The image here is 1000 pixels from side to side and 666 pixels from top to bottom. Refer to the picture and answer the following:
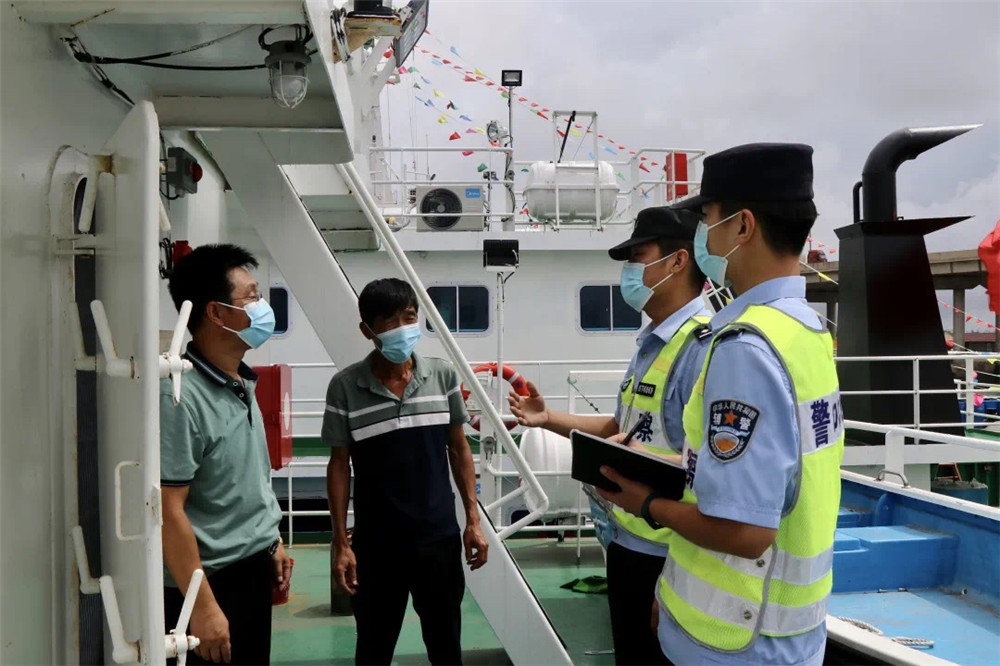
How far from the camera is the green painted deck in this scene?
3863mm

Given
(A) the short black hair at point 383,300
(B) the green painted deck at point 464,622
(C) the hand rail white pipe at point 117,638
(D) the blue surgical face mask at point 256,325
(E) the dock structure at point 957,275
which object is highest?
(E) the dock structure at point 957,275

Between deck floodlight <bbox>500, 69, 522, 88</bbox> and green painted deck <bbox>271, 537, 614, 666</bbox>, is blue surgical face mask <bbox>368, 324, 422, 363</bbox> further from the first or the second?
deck floodlight <bbox>500, 69, 522, 88</bbox>

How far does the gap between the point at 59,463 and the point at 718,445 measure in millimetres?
1497

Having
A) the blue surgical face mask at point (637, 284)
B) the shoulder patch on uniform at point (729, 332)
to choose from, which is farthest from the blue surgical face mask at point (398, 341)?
the shoulder patch on uniform at point (729, 332)

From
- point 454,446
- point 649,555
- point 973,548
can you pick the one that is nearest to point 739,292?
point 649,555

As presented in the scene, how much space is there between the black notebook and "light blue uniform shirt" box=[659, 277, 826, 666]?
199 mm

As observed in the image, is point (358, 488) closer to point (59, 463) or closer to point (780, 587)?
point (59, 463)

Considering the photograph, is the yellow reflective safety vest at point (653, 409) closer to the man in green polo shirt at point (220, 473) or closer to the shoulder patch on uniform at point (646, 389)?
the shoulder patch on uniform at point (646, 389)

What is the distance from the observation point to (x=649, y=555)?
247cm

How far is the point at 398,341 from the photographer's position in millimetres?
2783

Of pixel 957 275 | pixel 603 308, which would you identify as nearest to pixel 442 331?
pixel 603 308

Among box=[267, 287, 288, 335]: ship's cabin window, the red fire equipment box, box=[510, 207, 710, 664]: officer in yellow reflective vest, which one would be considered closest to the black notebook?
box=[510, 207, 710, 664]: officer in yellow reflective vest

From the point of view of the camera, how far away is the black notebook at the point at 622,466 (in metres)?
1.76

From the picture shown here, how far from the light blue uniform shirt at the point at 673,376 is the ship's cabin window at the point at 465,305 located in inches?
265
